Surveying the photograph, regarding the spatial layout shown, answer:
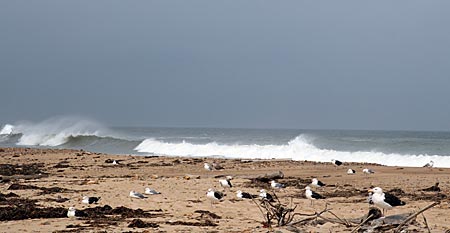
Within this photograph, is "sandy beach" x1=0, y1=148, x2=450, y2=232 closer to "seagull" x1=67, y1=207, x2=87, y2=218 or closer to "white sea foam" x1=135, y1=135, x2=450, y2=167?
"seagull" x1=67, y1=207, x2=87, y2=218

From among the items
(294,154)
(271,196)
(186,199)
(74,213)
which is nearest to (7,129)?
(294,154)

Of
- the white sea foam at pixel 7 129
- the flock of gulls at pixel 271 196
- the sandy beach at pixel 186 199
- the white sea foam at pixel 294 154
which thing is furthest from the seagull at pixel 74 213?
the white sea foam at pixel 7 129

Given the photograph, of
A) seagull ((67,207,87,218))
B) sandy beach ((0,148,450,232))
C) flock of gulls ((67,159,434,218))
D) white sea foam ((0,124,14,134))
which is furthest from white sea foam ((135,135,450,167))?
white sea foam ((0,124,14,134))

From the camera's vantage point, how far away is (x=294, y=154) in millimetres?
39375

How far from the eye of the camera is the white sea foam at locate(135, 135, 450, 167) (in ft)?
112

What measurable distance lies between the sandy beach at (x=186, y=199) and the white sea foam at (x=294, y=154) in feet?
43.8

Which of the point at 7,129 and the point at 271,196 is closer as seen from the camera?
the point at 271,196

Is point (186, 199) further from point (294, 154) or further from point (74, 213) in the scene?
point (294, 154)

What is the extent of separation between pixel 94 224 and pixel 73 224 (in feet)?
1.19

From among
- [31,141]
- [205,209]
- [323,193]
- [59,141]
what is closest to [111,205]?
[205,209]

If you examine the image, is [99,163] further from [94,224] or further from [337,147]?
[337,147]

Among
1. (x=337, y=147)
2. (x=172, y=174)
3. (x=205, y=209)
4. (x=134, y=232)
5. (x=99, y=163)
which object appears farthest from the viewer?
(x=337, y=147)

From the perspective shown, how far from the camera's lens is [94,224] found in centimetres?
955

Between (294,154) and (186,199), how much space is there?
87.6ft
